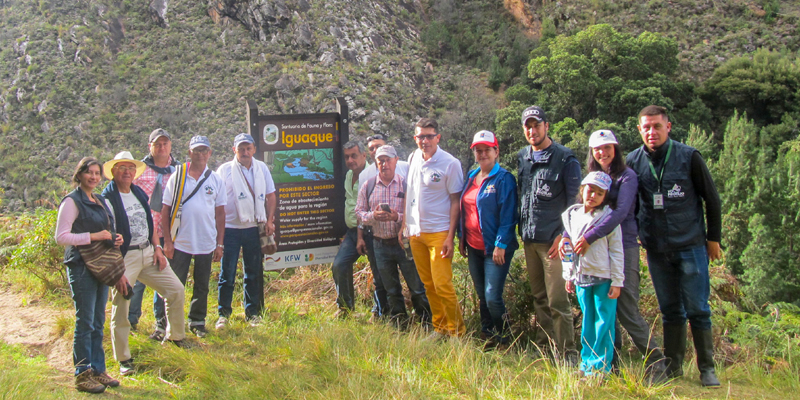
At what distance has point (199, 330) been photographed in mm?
4609

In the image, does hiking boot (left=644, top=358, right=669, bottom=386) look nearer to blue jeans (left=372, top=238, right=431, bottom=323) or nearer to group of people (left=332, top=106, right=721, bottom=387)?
group of people (left=332, top=106, right=721, bottom=387)

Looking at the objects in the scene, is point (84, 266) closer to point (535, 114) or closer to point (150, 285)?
point (150, 285)

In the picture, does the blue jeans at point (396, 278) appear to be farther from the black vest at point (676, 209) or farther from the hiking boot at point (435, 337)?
the black vest at point (676, 209)

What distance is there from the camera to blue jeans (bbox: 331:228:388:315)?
5.04 meters

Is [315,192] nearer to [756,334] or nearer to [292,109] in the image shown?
[756,334]

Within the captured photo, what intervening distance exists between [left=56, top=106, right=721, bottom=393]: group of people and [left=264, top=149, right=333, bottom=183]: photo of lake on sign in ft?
1.13

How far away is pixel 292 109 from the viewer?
3625 centimetres

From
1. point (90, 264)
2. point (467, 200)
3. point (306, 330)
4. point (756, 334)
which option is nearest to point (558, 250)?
point (467, 200)

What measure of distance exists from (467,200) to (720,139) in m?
39.3

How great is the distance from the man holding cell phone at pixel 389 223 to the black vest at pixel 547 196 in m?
1.23

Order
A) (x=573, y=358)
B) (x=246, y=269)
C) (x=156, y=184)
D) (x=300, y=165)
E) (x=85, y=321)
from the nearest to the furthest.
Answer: (x=85, y=321)
(x=573, y=358)
(x=156, y=184)
(x=246, y=269)
(x=300, y=165)

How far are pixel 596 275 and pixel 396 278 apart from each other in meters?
1.94

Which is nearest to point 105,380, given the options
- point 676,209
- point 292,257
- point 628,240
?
point 292,257

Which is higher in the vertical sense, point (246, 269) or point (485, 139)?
point (485, 139)
